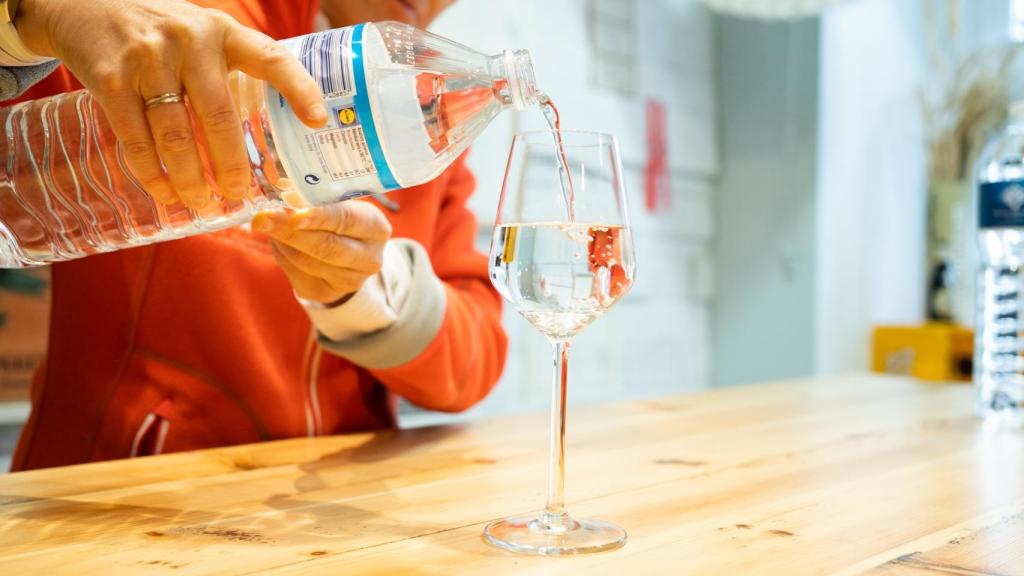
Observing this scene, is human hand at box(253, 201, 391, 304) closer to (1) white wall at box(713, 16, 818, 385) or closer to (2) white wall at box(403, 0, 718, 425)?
(2) white wall at box(403, 0, 718, 425)

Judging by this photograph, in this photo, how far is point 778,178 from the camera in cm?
295

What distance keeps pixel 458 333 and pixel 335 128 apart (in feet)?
1.94

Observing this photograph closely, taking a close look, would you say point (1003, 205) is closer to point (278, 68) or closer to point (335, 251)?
point (335, 251)

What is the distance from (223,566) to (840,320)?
2.74m

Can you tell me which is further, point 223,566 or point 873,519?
point 873,519

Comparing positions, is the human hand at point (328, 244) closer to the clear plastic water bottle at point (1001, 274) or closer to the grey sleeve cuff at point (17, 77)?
the grey sleeve cuff at point (17, 77)

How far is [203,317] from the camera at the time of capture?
3.64 ft

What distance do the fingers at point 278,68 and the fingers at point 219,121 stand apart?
0.7 inches

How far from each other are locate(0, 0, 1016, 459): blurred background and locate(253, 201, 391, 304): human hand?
1573mm

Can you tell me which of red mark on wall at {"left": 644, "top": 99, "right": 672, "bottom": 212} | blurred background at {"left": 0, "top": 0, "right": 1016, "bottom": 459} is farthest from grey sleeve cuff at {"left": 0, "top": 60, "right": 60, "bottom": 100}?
red mark on wall at {"left": 644, "top": 99, "right": 672, "bottom": 212}

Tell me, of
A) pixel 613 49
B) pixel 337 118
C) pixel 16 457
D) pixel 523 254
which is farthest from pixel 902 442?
pixel 613 49

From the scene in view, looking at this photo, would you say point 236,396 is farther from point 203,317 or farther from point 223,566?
point 223,566

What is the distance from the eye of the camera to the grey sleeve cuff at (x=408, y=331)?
3.34ft

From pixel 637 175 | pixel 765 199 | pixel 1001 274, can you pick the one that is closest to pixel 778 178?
pixel 765 199
